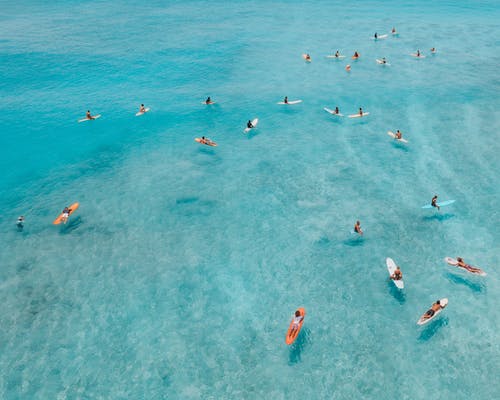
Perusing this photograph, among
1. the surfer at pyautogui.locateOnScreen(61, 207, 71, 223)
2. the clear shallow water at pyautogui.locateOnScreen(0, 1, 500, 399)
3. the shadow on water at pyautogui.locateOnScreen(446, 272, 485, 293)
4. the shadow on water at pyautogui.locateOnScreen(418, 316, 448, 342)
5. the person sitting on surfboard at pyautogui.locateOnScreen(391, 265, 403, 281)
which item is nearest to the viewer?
the clear shallow water at pyautogui.locateOnScreen(0, 1, 500, 399)

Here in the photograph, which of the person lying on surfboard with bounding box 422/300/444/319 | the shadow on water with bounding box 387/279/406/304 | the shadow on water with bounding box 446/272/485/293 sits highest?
the person lying on surfboard with bounding box 422/300/444/319

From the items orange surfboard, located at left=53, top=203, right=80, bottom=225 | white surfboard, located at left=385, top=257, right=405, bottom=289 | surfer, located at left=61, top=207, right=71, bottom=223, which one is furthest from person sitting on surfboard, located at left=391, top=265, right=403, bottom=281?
orange surfboard, located at left=53, top=203, right=80, bottom=225

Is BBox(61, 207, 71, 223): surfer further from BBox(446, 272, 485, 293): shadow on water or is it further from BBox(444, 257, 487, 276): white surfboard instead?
BBox(444, 257, 487, 276): white surfboard

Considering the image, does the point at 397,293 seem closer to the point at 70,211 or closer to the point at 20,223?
the point at 70,211

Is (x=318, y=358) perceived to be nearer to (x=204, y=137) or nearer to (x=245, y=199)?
(x=245, y=199)

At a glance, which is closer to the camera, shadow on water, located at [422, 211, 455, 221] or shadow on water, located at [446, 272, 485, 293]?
shadow on water, located at [446, 272, 485, 293]

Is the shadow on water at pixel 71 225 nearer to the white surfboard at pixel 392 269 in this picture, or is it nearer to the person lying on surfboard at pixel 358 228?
the person lying on surfboard at pixel 358 228

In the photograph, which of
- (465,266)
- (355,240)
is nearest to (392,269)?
(355,240)
